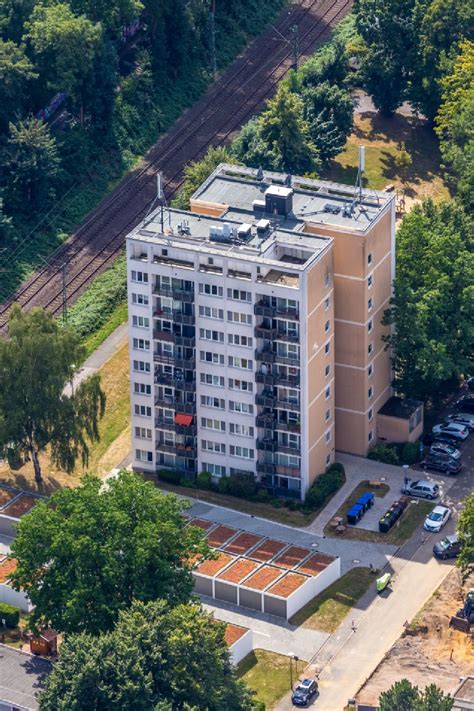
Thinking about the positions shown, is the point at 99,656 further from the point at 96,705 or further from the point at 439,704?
the point at 439,704

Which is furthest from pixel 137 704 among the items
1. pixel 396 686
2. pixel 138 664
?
pixel 396 686

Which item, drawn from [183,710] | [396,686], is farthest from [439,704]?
[183,710]

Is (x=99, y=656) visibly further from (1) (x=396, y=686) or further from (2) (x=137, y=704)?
(1) (x=396, y=686)

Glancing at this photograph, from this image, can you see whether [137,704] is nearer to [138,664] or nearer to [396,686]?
[138,664]

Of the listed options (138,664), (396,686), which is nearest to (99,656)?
(138,664)
